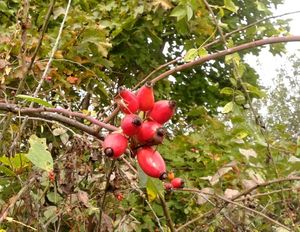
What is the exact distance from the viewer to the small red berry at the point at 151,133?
2.64ft

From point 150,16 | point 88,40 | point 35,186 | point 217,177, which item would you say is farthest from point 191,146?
point 35,186

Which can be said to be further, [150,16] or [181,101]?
[181,101]

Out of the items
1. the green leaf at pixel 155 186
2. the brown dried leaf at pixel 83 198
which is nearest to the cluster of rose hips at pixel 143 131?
the green leaf at pixel 155 186

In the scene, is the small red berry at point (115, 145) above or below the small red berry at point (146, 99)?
below

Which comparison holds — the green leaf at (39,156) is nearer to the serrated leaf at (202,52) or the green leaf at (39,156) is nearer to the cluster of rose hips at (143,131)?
the cluster of rose hips at (143,131)

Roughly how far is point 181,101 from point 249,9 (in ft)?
3.87

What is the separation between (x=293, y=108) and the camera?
21156mm

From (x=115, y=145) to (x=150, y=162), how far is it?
0.06 meters

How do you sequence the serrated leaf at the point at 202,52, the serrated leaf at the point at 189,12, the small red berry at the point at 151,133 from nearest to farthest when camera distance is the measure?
the small red berry at the point at 151,133
the serrated leaf at the point at 202,52
the serrated leaf at the point at 189,12

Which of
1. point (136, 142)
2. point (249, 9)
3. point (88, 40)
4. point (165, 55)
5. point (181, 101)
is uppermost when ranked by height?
point (136, 142)

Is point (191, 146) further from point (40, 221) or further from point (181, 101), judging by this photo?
point (40, 221)

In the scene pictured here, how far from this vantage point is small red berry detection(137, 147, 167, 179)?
817 millimetres

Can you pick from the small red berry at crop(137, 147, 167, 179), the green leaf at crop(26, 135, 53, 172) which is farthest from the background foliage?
the small red berry at crop(137, 147, 167, 179)

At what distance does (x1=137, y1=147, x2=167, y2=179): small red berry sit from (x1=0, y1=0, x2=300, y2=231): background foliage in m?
0.12
